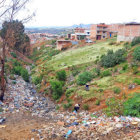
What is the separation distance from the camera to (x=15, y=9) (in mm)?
7742

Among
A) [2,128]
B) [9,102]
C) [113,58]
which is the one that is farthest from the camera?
[113,58]

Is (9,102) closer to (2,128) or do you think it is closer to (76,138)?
(2,128)

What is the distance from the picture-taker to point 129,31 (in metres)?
22.3

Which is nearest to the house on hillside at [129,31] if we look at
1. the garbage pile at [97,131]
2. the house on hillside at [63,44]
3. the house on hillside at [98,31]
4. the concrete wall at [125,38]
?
the concrete wall at [125,38]

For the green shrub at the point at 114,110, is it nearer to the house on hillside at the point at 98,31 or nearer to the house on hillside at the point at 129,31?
the house on hillside at the point at 129,31

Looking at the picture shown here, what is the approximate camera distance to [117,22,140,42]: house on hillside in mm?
21216

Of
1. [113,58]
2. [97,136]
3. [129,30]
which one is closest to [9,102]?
[97,136]

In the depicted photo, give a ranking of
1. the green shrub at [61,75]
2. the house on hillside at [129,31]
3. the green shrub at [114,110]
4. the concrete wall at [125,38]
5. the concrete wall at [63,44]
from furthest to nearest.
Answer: the concrete wall at [63,44] → the concrete wall at [125,38] → the house on hillside at [129,31] → the green shrub at [61,75] → the green shrub at [114,110]

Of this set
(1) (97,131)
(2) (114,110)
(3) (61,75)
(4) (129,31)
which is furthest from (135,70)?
(4) (129,31)

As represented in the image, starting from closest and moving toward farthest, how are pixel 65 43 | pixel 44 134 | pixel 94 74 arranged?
1. pixel 44 134
2. pixel 94 74
3. pixel 65 43

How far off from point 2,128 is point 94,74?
28.9 feet

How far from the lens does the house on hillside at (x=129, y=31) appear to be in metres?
21.2

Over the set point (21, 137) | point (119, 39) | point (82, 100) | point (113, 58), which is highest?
point (119, 39)

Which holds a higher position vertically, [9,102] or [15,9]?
[15,9]
